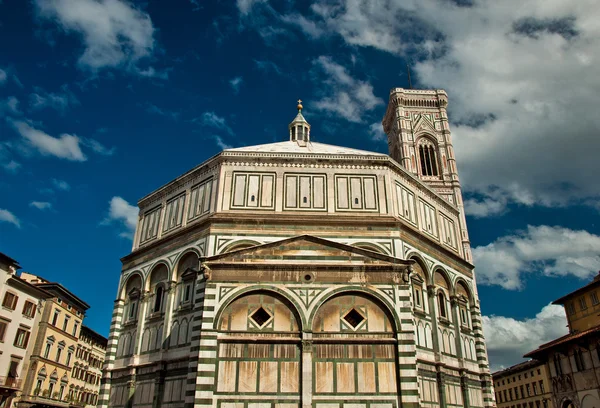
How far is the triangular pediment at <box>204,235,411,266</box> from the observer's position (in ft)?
57.4

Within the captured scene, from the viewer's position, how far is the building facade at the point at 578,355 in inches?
1227

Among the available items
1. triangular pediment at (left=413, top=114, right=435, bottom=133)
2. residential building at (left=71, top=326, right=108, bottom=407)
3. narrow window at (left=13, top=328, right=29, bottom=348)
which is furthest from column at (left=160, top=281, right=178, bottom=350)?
triangular pediment at (left=413, top=114, right=435, bottom=133)

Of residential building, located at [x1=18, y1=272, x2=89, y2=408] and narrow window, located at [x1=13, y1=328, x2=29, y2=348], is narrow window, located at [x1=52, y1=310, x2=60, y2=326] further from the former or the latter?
narrow window, located at [x1=13, y1=328, x2=29, y2=348]

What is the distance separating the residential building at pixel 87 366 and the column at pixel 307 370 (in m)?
31.9

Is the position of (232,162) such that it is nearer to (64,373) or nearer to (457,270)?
(457,270)

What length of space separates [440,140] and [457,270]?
28.6 metres

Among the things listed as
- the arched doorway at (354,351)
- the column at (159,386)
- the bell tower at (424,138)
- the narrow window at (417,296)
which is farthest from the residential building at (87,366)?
the bell tower at (424,138)

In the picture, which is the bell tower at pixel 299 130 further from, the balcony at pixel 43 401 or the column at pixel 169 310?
the balcony at pixel 43 401

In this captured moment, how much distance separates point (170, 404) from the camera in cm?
1870

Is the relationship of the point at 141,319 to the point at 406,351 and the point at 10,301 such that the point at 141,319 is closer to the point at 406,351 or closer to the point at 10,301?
the point at 406,351

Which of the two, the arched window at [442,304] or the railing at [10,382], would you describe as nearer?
the arched window at [442,304]

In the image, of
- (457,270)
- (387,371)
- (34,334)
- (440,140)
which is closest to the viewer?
(387,371)

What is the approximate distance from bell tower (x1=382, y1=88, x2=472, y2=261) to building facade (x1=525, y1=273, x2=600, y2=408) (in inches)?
442

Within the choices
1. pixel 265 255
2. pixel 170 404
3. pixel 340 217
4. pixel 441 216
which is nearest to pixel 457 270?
pixel 441 216
